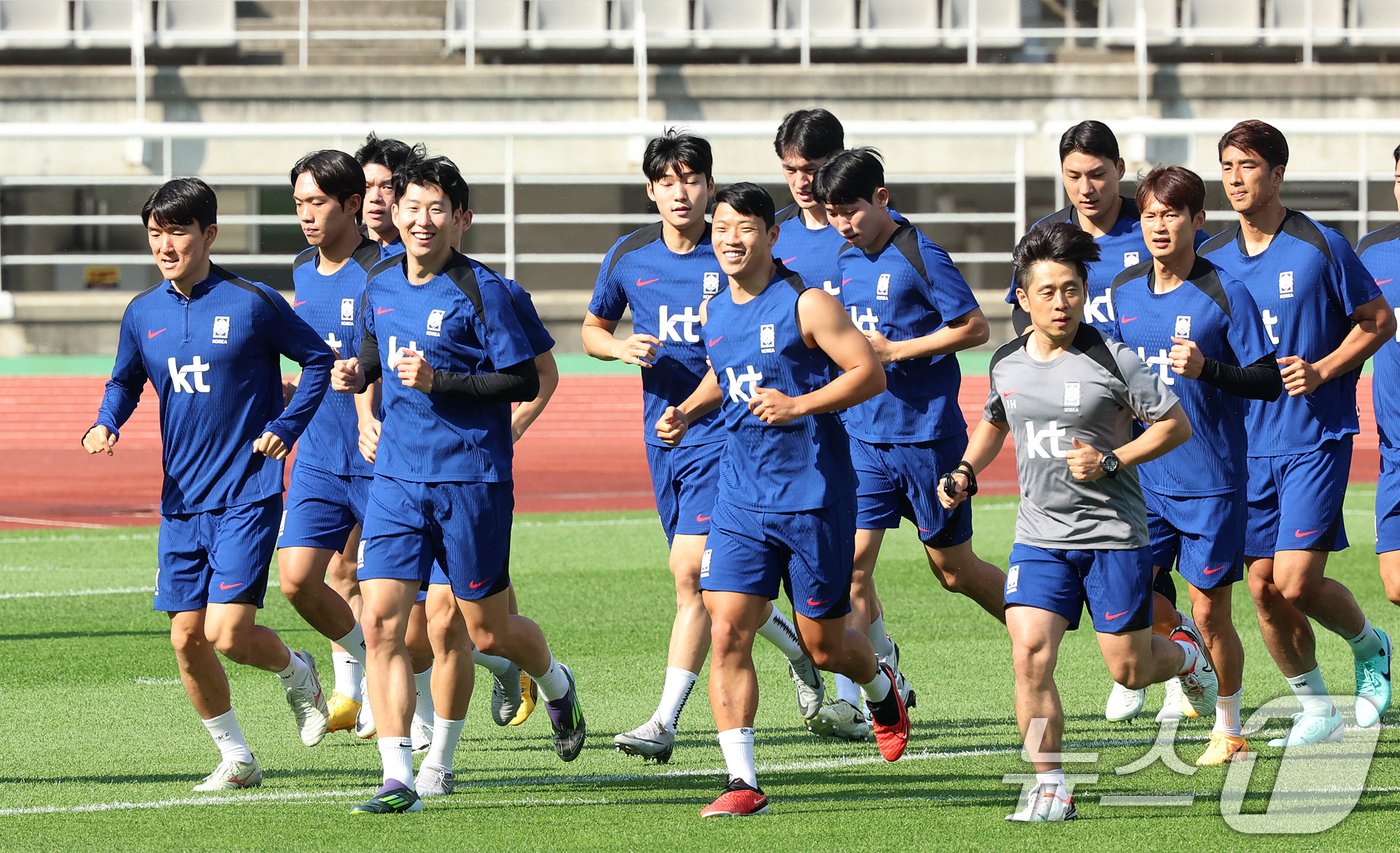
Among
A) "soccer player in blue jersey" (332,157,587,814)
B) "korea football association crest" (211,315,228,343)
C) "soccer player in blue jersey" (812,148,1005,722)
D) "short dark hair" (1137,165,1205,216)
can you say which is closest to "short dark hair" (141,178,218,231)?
"korea football association crest" (211,315,228,343)

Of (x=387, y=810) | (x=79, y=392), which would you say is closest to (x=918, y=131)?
(x=79, y=392)

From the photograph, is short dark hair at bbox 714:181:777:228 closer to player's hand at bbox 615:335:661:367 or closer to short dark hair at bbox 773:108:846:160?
player's hand at bbox 615:335:661:367

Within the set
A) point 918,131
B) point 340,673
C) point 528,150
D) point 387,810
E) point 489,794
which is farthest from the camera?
→ point 528,150

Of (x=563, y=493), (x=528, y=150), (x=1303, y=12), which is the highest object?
(x=1303, y=12)

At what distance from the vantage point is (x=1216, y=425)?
7.73 m

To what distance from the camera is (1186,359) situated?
23.6 ft

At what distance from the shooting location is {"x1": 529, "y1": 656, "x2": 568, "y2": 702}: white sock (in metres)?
7.80

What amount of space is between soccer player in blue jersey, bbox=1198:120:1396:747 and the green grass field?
0.55 m

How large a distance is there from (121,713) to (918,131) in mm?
19385

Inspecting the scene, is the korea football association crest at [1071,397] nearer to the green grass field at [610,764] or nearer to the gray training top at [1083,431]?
the gray training top at [1083,431]

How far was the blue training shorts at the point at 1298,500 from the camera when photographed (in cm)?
802

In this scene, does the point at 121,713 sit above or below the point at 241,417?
below

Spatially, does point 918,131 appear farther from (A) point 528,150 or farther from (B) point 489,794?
(B) point 489,794

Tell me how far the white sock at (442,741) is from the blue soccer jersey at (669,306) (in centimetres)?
159
